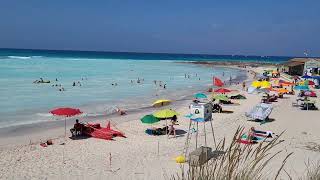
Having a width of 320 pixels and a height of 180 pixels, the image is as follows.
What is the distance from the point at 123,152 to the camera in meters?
13.2

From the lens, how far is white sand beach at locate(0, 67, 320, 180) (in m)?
10.8

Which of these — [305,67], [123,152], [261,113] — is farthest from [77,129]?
[305,67]

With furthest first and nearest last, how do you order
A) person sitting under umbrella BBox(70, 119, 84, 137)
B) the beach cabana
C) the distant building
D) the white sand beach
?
the distant building < the beach cabana < person sitting under umbrella BBox(70, 119, 84, 137) < the white sand beach

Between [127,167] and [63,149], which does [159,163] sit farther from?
[63,149]

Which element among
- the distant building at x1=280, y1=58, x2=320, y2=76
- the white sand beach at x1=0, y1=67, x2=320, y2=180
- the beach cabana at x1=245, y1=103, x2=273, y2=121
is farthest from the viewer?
the distant building at x1=280, y1=58, x2=320, y2=76

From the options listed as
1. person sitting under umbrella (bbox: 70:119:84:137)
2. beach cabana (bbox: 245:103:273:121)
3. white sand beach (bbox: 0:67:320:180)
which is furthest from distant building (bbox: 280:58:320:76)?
person sitting under umbrella (bbox: 70:119:84:137)

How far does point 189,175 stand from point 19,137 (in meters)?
13.2

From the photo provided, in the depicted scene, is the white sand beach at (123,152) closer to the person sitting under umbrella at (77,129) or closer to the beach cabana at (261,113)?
the beach cabana at (261,113)

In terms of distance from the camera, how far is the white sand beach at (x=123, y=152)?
35.6ft

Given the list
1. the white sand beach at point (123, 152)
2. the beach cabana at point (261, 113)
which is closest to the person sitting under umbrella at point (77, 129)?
the white sand beach at point (123, 152)

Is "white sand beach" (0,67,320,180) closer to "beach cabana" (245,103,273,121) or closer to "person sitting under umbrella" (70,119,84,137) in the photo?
"beach cabana" (245,103,273,121)

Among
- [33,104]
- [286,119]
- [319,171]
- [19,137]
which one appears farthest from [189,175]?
[33,104]

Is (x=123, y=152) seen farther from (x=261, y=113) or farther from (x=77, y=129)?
(x=261, y=113)

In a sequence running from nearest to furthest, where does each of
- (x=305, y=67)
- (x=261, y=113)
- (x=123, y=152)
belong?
1. (x=123, y=152)
2. (x=261, y=113)
3. (x=305, y=67)
